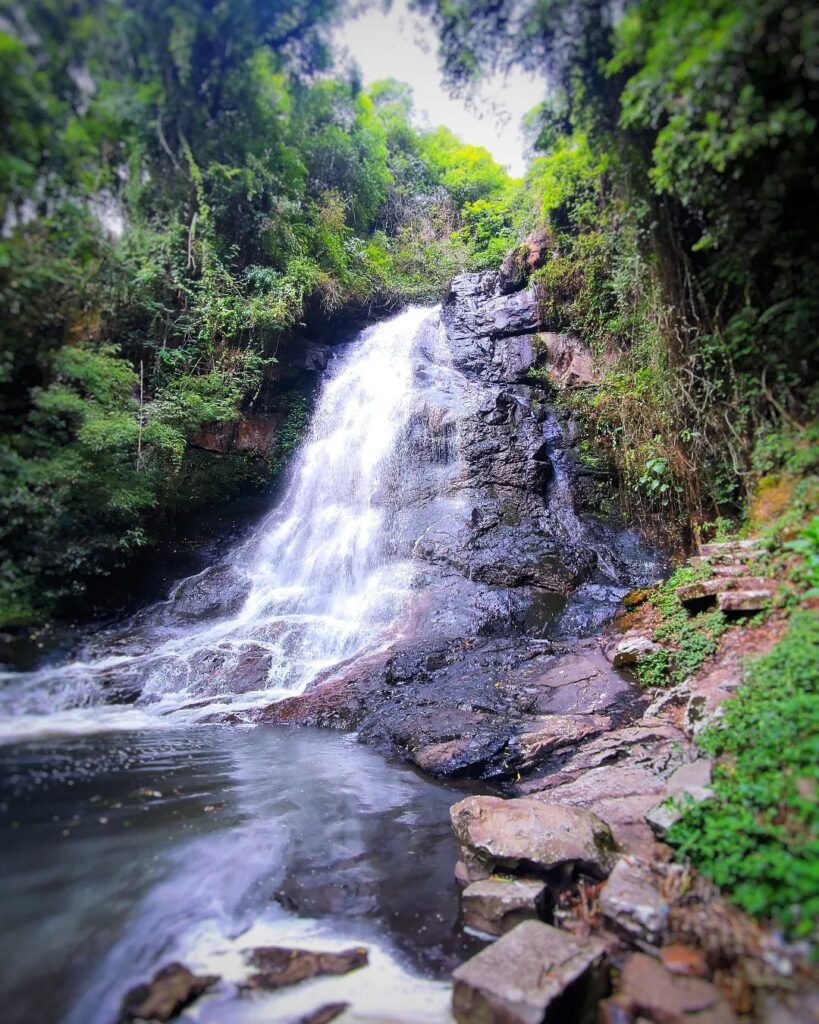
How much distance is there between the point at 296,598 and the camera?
1042 centimetres

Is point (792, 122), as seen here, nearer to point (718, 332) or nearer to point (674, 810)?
point (718, 332)

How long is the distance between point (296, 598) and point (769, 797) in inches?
327

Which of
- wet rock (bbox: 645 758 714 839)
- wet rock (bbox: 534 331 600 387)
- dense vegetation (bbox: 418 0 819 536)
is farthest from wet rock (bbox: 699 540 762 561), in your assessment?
wet rock (bbox: 534 331 600 387)

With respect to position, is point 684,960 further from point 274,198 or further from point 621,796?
point 274,198

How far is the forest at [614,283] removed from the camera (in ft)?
14.2

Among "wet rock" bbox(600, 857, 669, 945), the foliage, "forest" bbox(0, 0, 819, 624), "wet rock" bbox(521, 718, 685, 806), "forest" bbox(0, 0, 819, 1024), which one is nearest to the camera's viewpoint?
the foliage

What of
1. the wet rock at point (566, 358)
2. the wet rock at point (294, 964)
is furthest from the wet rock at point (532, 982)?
the wet rock at point (566, 358)

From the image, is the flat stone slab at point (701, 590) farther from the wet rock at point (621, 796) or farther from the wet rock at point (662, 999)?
the wet rock at point (662, 999)

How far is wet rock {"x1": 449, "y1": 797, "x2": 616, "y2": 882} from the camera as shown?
3.92 meters

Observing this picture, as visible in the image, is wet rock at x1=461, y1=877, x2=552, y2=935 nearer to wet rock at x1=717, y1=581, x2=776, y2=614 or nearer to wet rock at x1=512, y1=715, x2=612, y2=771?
wet rock at x1=512, y1=715, x2=612, y2=771

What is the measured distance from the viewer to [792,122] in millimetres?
4504


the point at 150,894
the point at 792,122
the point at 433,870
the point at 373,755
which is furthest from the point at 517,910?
the point at 792,122

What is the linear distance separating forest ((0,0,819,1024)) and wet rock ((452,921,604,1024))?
0.66m

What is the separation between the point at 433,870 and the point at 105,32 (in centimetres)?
852
